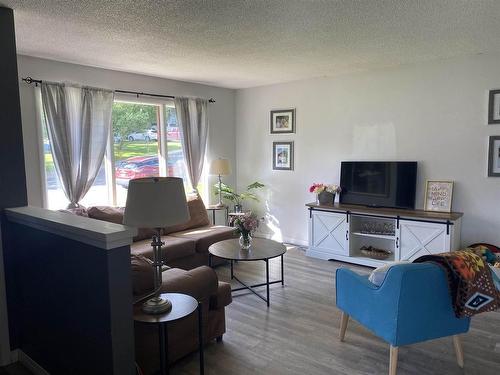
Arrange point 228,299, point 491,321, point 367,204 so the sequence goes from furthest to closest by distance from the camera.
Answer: point 367,204, point 491,321, point 228,299

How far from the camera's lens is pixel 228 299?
290 cm

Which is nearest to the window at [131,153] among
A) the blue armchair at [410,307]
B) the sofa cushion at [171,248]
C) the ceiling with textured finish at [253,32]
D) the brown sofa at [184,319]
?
the ceiling with textured finish at [253,32]

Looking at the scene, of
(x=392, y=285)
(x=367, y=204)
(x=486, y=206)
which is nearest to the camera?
(x=392, y=285)

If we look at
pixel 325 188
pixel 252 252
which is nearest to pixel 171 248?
pixel 252 252

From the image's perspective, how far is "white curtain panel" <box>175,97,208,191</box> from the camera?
5422 millimetres

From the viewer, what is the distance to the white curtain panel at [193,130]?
213 inches

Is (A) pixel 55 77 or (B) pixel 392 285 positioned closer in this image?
(B) pixel 392 285

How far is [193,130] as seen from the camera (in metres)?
5.56

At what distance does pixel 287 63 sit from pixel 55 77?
2639mm

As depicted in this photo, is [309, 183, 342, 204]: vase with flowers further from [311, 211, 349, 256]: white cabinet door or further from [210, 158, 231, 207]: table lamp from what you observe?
[210, 158, 231, 207]: table lamp

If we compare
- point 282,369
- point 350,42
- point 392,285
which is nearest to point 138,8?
point 350,42

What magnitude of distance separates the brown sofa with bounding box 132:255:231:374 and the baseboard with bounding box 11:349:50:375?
0.68 m

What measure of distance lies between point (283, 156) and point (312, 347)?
3430 millimetres

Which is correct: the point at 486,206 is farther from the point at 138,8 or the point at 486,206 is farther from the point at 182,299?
the point at 138,8
